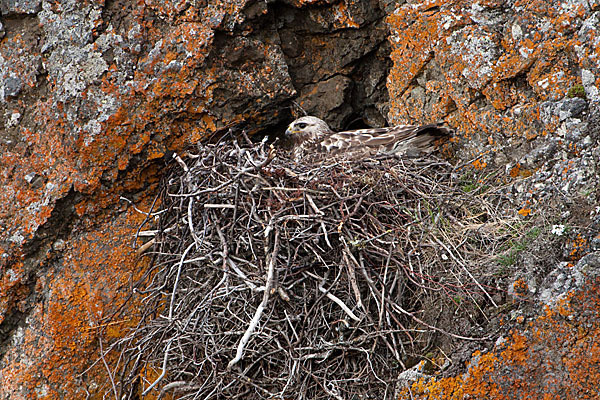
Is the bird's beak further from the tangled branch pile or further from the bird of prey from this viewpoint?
the tangled branch pile

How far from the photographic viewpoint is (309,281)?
3740 mm

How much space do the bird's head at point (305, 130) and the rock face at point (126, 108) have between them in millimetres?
283

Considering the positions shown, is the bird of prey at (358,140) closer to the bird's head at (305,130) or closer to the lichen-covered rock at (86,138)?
the bird's head at (305,130)

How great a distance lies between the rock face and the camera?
4.08 meters

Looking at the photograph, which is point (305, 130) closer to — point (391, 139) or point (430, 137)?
point (391, 139)

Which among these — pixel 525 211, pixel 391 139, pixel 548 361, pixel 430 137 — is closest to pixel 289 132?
pixel 391 139

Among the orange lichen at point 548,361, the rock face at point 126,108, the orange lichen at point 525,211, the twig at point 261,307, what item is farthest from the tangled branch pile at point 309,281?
the rock face at point 126,108

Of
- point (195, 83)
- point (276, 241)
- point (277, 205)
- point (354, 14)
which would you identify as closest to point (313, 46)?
point (354, 14)

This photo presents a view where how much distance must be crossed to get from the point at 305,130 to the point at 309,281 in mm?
1627

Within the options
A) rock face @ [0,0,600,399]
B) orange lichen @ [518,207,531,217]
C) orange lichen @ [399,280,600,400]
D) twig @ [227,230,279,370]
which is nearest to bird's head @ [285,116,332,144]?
rock face @ [0,0,600,399]

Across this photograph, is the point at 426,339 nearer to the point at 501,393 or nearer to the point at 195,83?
the point at 501,393

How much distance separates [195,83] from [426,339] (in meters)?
2.39

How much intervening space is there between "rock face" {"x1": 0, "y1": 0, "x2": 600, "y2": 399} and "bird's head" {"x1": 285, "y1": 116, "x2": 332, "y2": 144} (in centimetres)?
28

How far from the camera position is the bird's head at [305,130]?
5004 millimetres
